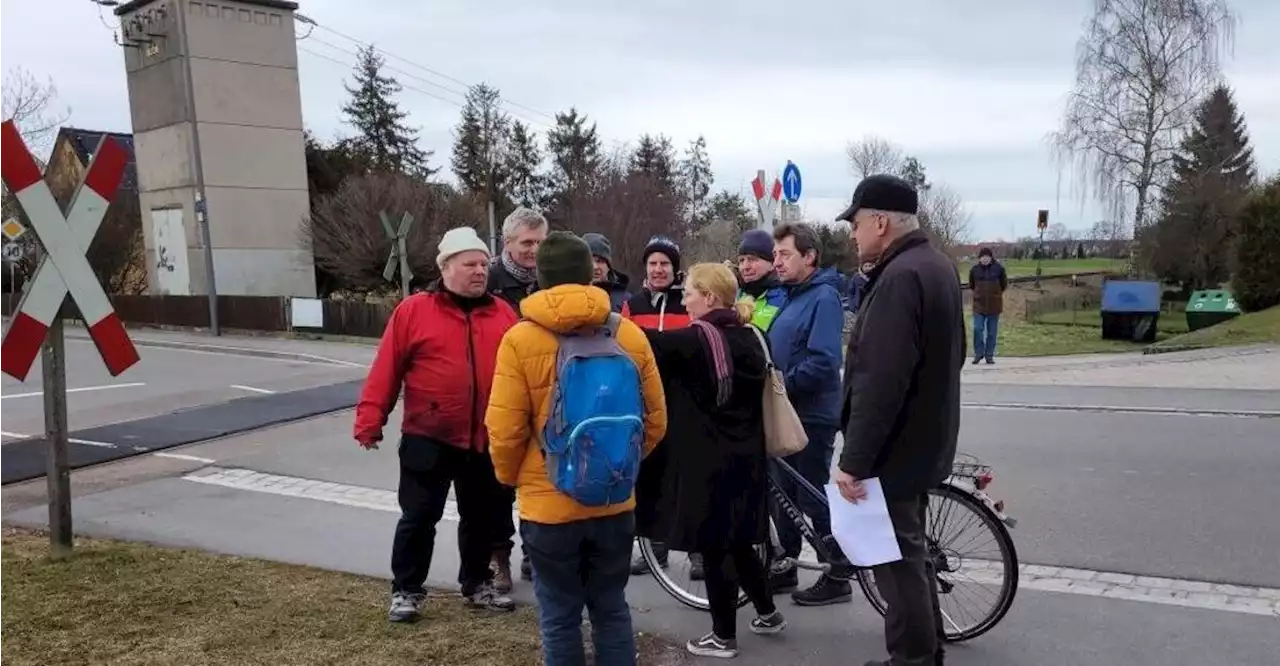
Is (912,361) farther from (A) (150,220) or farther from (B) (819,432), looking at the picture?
(A) (150,220)

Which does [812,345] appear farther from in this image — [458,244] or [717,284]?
[458,244]

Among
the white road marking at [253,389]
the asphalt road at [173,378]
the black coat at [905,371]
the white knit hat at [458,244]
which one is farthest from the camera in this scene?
the white road marking at [253,389]

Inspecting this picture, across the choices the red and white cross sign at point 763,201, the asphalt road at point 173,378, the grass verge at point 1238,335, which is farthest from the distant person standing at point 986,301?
the asphalt road at point 173,378

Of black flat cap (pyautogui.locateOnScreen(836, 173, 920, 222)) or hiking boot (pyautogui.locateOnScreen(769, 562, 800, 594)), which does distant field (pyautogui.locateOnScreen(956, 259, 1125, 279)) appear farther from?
black flat cap (pyautogui.locateOnScreen(836, 173, 920, 222))

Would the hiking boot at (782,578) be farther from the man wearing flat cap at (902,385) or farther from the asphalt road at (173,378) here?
the asphalt road at (173,378)

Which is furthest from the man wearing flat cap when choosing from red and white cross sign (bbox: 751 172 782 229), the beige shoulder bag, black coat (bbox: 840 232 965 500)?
red and white cross sign (bbox: 751 172 782 229)

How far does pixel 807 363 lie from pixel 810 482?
0.60 m

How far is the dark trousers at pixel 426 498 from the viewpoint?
173 inches

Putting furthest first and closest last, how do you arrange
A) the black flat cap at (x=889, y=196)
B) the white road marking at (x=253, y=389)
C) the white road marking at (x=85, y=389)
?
the white road marking at (x=253, y=389), the white road marking at (x=85, y=389), the black flat cap at (x=889, y=196)

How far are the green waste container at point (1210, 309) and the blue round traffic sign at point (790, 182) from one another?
13.5 metres

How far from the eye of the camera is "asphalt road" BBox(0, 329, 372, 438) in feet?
37.3

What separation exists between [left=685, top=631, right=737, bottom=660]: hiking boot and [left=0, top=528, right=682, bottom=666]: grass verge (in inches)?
3.6

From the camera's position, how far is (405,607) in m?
4.36

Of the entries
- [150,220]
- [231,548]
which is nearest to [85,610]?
[231,548]
